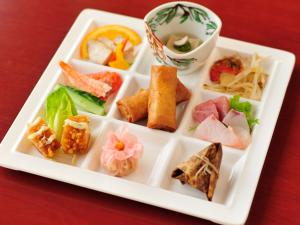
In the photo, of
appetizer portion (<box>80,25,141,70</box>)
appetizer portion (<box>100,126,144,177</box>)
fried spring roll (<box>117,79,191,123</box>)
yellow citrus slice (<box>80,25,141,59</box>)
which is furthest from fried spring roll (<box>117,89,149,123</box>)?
yellow citrus slice (<box>80,25,141,59</box>)

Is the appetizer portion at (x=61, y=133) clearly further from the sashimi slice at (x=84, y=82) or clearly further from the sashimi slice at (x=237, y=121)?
the sashimi slice at (x=237, y=121)

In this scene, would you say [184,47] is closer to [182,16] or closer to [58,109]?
[182,16]

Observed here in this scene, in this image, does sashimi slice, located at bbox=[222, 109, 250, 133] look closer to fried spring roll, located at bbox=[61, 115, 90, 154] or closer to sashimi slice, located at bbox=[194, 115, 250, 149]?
sashimi slice, located at bbox=[194, 115, 250, 149]

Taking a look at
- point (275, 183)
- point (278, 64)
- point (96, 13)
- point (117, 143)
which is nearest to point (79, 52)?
point (96, 13)

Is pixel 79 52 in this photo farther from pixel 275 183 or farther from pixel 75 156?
pixel 275 183

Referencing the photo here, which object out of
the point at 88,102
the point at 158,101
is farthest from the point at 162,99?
the point at 88,102
